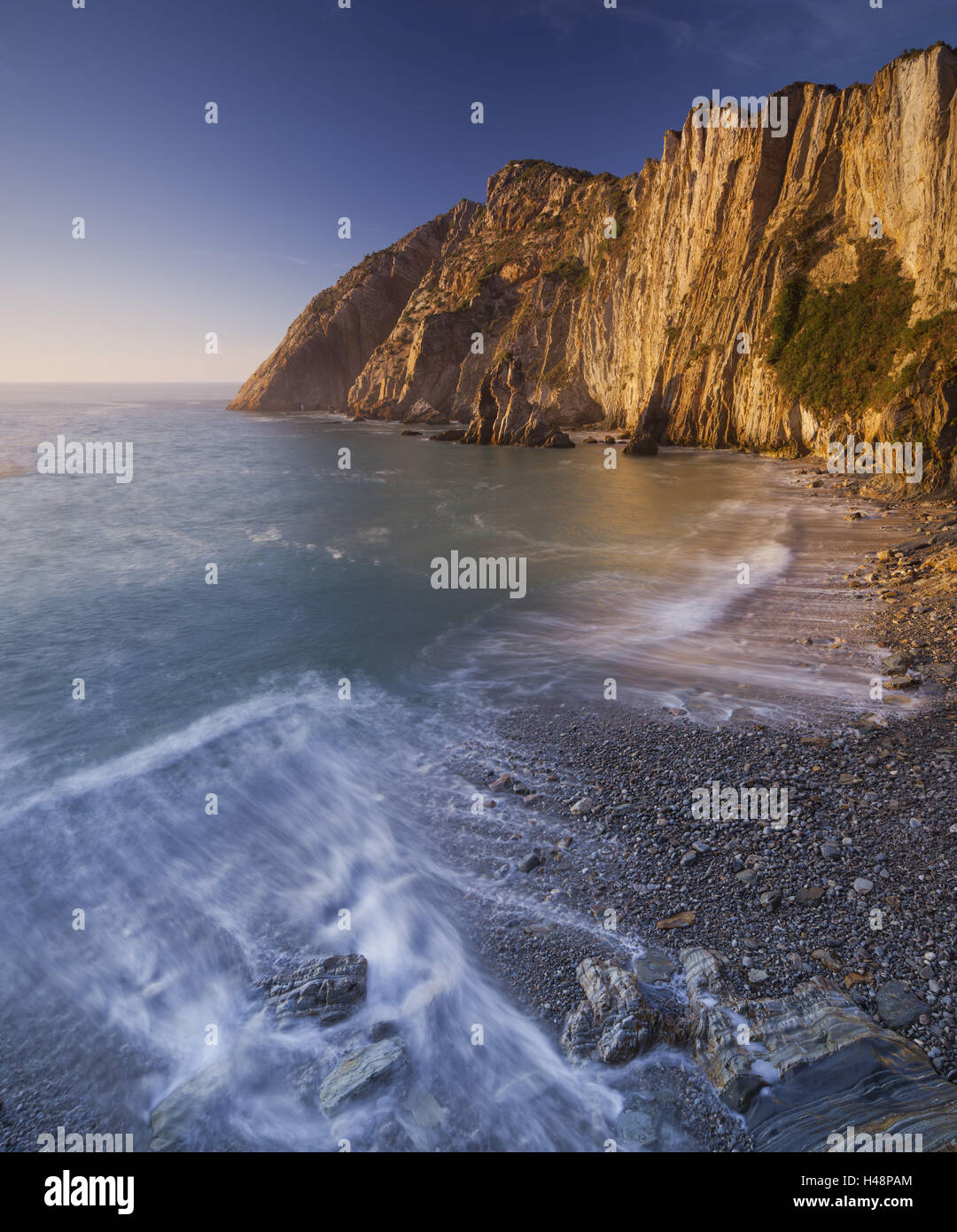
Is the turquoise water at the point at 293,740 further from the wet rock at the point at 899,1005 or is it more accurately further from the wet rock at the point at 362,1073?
the wet rock at the point at 899,1005

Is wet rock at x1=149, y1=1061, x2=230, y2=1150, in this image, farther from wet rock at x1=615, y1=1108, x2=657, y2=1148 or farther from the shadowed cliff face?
the shadowed cliff face

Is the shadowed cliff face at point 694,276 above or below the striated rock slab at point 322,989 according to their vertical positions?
above

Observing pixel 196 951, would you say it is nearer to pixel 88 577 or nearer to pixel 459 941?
pixel 459 941

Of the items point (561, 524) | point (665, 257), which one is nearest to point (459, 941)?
point (561, 524)

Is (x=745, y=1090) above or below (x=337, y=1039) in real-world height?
above

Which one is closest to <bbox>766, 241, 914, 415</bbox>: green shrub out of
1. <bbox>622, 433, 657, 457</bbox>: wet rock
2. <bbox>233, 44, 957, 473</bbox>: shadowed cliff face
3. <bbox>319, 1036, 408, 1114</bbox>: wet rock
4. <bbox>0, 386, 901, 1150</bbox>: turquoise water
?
Answer: <bbox>233, 44, 957, 473</bbox>: shadowed cliff face

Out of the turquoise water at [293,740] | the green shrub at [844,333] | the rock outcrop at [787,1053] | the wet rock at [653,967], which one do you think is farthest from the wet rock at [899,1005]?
the green shrub at [844,333]
